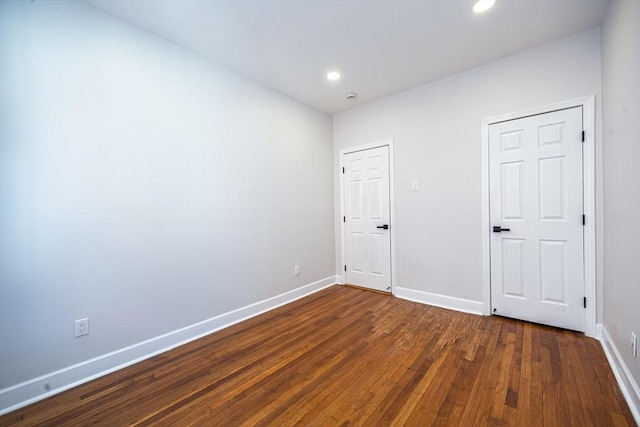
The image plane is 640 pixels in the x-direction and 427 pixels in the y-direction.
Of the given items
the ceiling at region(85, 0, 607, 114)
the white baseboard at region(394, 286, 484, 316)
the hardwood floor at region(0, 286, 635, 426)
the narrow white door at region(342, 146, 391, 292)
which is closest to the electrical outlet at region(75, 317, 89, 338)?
the hardwood floor at region(0, 286, 635, 426)

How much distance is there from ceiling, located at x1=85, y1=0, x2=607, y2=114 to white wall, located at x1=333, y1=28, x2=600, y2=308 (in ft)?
0.66

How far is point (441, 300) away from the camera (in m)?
3.18

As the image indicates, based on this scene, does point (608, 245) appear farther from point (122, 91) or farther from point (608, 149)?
point (122, 91)

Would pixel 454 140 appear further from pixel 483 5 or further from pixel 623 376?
pixel 623 376

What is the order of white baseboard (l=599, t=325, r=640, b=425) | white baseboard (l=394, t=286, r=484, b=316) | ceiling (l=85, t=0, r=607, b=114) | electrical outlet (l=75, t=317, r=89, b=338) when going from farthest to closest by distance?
white baseboard (l=394, t=286, r=484, b=316), ceiling (l=85, t=0, r=607, b=114), electrical outlet (l=75, t=317, r=89, b=338), white baseboard (l=599, t=325, r=640, b=425)

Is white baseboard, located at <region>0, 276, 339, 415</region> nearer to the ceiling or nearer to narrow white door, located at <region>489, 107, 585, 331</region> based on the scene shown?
the ceiling

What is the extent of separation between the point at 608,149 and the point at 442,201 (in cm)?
141

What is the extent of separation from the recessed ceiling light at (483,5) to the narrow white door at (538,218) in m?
1.18

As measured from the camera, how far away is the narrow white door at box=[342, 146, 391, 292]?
12.2ft

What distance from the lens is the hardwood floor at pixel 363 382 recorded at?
1532 millimetres

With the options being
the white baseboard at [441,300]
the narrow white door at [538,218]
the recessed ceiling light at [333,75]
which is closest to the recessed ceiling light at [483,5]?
the narrow white door at [538,218]

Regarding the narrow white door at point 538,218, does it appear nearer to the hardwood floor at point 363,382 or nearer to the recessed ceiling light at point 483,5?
the hardwood floor at point 363,382

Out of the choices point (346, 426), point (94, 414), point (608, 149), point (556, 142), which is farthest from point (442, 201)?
point (94, 414)

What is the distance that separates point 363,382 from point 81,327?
2104 millimetres
